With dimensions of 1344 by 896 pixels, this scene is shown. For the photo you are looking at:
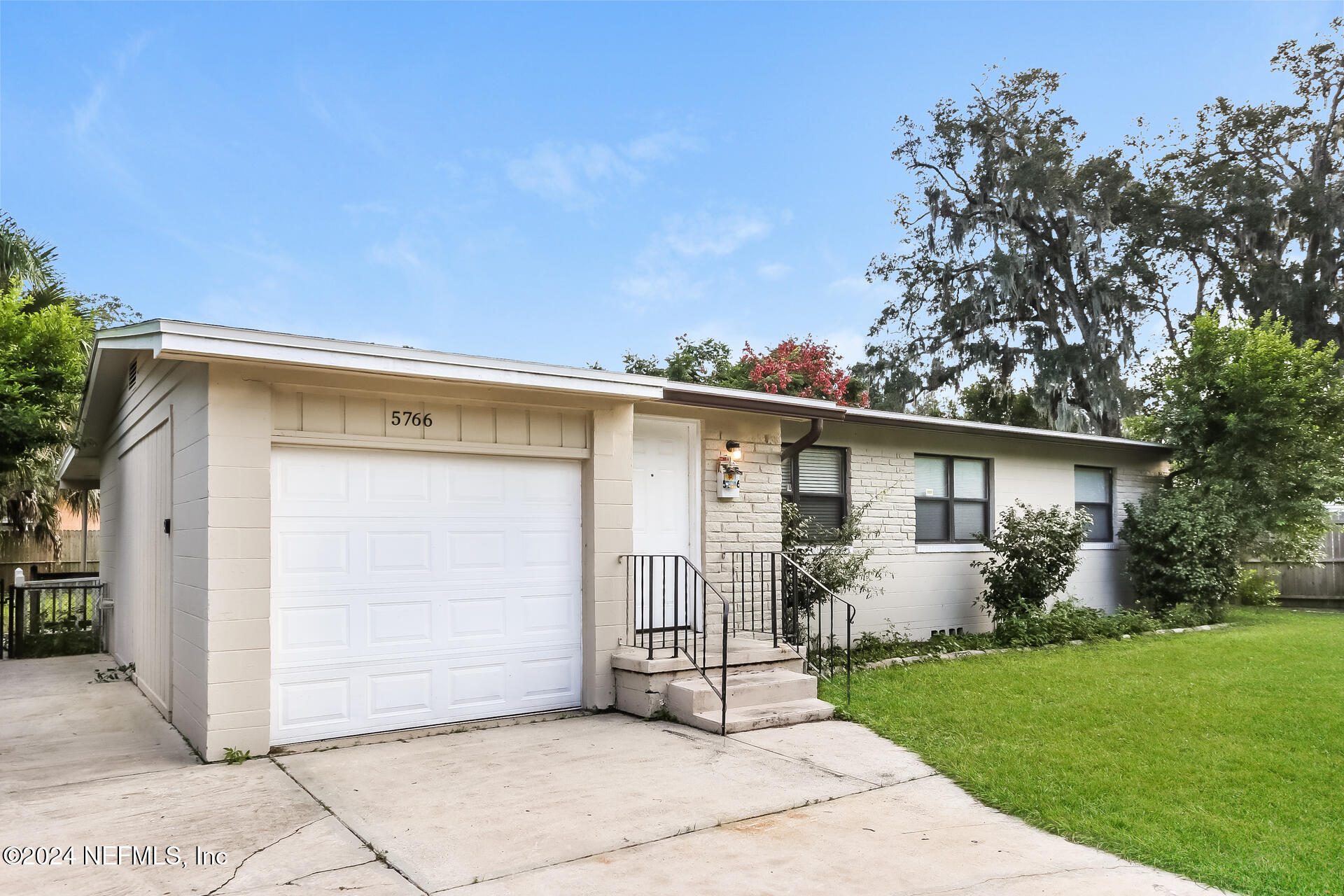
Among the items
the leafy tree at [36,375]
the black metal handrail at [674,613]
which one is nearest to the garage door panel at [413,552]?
the black metal handrail at [674,613]

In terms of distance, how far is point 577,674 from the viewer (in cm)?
689

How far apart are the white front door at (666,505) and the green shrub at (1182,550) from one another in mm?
8232

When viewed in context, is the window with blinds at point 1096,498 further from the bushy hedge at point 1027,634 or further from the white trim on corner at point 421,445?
the white trim on corner at point 421,445

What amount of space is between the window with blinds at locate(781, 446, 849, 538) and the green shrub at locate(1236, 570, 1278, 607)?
33.6 ft

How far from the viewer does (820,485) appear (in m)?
10.0

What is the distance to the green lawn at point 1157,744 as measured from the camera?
157 inches

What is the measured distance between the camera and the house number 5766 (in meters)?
6.12

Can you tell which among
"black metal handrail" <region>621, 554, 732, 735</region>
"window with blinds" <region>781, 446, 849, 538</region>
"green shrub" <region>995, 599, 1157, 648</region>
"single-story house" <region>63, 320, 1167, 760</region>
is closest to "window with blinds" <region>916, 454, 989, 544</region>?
"green shrub" <region>995, 599, 1157, 648</region>

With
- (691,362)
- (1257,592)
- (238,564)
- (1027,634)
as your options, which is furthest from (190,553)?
(1257,592)

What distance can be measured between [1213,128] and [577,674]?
22.9 m

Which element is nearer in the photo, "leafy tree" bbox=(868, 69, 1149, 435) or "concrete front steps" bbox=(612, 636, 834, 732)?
"concrete front steps" bbox=(612, 636, 834, 732)

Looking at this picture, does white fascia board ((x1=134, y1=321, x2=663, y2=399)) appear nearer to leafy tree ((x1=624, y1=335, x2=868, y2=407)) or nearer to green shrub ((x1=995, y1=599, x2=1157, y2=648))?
green shrub ((x1=995, y1=599, x2=1157, y2=648))

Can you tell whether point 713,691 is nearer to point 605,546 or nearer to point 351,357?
point 605,546

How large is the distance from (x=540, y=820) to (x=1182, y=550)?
37.9ft
